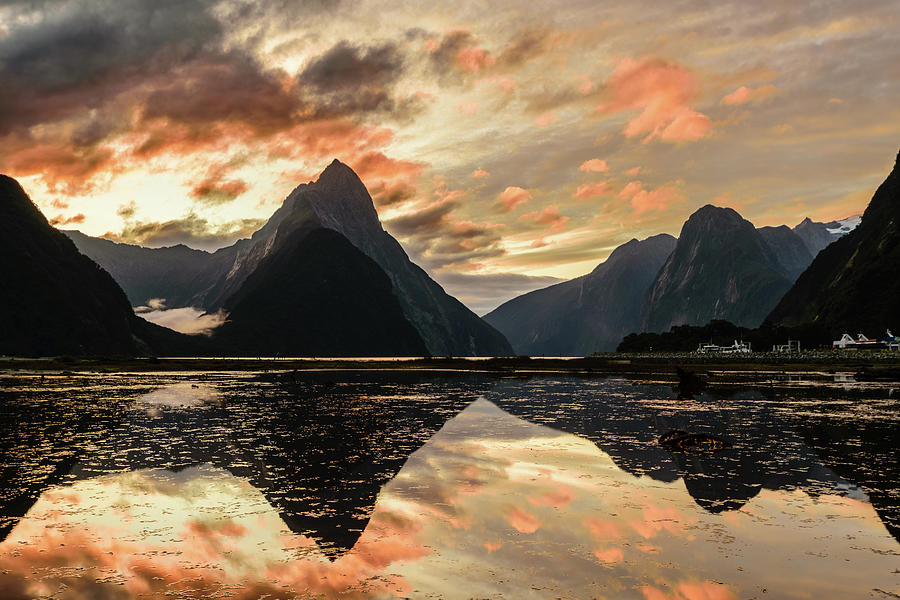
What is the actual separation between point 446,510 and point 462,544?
13.5ft

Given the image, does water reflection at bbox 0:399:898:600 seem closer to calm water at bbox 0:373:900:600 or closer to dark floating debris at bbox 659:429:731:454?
calm water at bbox 0:373:900:600

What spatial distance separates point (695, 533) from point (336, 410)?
4298 centimetres

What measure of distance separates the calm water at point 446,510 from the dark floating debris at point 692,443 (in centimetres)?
96

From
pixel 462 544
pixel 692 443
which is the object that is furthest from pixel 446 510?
pixel 692 443

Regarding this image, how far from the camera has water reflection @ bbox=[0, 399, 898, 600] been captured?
585 inches

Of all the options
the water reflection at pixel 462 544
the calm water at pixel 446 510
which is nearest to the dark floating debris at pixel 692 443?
the calm water at pixel 446 510

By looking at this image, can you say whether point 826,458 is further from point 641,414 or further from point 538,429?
point 641,414

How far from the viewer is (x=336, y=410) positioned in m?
58.3

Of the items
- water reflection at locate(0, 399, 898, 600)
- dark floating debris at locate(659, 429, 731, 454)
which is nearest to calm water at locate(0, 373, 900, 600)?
water reflection at locate(0, 399, 898, 600)

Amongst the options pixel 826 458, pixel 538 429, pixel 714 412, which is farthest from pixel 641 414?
pixel 826 458

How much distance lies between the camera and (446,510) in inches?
878

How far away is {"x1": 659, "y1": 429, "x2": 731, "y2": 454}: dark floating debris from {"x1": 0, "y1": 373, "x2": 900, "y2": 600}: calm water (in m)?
0.96

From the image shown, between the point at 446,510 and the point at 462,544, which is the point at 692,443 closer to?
the point at 446,510

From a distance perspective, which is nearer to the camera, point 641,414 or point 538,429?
point 538,429
